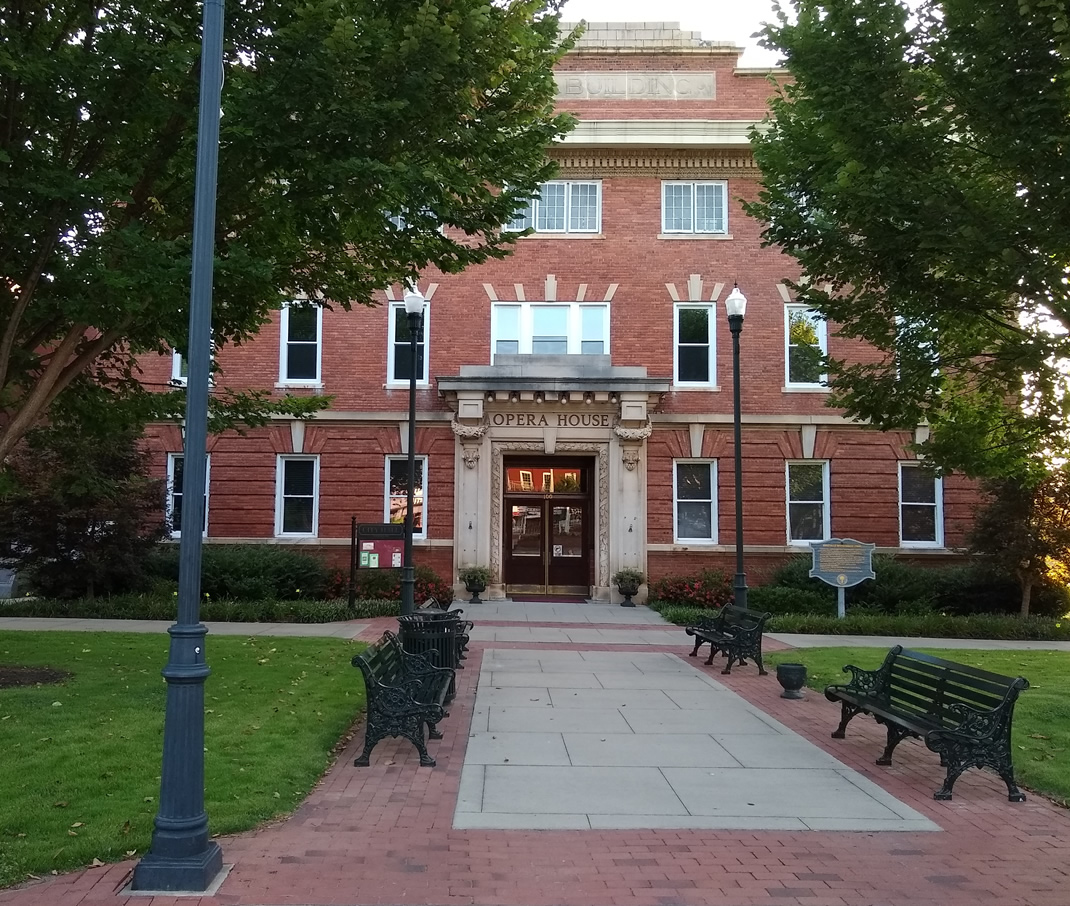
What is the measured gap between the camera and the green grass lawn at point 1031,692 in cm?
710

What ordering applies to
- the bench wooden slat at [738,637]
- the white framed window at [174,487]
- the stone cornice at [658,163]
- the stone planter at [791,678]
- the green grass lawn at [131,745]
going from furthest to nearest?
the stone cornice at [658,163]
the white framed window at [174,487]
the bench wooden slat at [738,637]
the stone planter at [791,678]
the green grass lawn at [131,745]

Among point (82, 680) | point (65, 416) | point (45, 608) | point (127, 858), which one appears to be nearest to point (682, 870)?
point (127, 858)

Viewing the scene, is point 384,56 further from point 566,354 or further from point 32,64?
point 566,354

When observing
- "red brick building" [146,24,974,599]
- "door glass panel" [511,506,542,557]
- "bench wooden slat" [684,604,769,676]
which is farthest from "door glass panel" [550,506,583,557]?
"bench wooden slat" [684,604,769,676]

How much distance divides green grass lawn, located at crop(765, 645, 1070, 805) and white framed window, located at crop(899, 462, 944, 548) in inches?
262

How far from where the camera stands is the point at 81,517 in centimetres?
1750

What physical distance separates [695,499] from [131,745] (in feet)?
53.3

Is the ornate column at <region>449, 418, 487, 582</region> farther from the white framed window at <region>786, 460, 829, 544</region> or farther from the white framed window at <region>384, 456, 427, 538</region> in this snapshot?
the white framed window at <region>786, 460, 829, 544</region>

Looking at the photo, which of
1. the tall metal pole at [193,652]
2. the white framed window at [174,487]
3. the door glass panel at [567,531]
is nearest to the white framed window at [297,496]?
the white framed window at [174,487]

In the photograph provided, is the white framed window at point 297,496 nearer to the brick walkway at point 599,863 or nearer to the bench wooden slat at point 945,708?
the bench wooden slat at point 945,708

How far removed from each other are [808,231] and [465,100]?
388cm

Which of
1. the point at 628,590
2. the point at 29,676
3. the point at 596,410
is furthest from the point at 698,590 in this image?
the point at 29,676

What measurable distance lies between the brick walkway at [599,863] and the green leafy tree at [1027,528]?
13.4 meters

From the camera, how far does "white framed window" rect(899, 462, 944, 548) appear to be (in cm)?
2141
